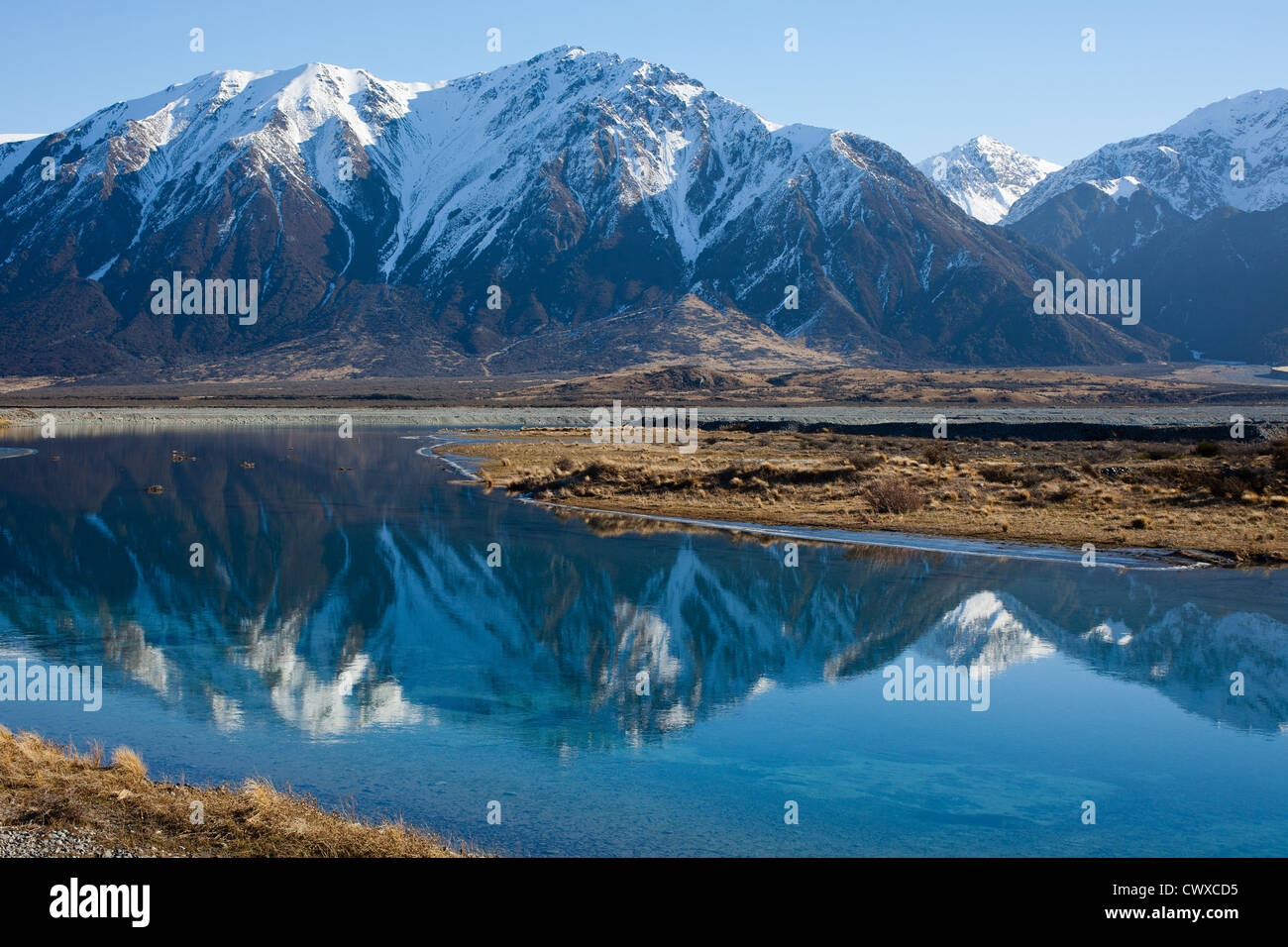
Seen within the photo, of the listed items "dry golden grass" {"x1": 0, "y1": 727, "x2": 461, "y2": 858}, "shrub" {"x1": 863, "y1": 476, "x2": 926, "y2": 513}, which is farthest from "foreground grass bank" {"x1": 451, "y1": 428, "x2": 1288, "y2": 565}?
"dry golden grass" {"x1": 0, "y1": 727, "x2": 461, "y2": 858}

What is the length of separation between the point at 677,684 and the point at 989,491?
2468 cm

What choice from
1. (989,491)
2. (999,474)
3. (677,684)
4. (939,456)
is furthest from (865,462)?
(677,684)

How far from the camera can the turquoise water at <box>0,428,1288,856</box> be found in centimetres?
1298

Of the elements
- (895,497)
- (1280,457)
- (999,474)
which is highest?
(1280,457)

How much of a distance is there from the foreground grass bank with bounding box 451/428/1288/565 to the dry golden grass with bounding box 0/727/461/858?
955 inches

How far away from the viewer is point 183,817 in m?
11.1

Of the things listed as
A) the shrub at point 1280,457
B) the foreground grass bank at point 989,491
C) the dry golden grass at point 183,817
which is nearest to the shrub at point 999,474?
the foreground grass bank at point 989,491

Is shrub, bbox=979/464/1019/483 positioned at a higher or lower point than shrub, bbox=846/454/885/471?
lower

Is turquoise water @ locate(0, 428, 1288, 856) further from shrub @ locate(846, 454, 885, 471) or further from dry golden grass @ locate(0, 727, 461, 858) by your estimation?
shrub @ locate(846, 454, 885, 471)

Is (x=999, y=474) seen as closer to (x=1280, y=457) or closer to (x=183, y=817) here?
(x=1280, y=457)

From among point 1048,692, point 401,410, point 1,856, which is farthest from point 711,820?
point 401,410
